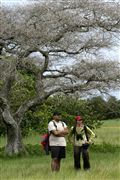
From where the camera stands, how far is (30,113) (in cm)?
3462

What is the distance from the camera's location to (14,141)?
24.2m

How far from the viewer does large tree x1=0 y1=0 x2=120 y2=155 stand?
72.8 ft

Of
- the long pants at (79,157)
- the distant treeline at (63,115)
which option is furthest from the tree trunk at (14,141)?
the long pants at (79,157)

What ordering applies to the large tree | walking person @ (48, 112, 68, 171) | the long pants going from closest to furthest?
walking person @ (48, 112, 68, 171), the long pants, the large tree

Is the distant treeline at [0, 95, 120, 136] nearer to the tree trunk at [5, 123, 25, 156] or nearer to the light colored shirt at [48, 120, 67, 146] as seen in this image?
the tree trunk at [5, 123, 25, 156]

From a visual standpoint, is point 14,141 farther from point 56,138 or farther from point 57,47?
point 56,138

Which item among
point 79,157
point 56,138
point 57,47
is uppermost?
point 57,47

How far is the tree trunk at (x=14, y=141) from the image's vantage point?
938 inches

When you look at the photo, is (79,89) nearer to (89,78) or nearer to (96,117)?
(89,78)

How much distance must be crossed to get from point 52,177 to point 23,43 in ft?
38.0

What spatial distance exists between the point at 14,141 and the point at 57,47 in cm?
473

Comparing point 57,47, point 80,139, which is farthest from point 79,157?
point 57,47

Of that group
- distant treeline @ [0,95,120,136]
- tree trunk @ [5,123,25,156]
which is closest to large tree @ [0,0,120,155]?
tree trunk @ [5,123,25,156]

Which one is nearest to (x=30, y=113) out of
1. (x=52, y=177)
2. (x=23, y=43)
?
(x=23, y=43)
